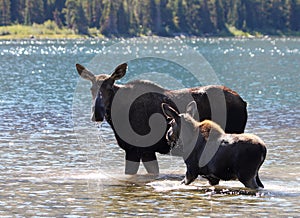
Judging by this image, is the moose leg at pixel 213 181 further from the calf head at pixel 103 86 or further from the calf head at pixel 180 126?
the calf head at pixel 103 86

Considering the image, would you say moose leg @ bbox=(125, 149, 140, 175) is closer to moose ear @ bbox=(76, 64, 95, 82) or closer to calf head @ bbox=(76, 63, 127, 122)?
calf head @ bbox=(76, 63, 127, 122)

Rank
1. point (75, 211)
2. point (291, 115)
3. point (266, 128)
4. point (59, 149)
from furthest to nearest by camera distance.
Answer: point (291, 115) → point (266, 128) → point (59, 149) → point (75, 211)

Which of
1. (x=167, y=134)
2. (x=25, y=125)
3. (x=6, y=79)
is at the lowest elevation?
(x=6, y=79)

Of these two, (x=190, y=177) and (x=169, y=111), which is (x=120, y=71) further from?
(x=190, y=177)

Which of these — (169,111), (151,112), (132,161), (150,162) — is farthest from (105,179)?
(169,111)

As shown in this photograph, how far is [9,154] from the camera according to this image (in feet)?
90.3

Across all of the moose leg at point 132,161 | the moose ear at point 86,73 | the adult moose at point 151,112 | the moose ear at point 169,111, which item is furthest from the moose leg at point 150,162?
the moose ear at point 86,73

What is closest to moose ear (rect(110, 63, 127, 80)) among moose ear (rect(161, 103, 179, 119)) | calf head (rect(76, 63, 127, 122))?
calf head (rect(76, 63, 127, 122))

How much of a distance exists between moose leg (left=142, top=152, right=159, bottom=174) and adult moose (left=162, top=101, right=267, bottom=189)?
4.32ft

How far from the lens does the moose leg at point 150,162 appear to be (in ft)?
72.1

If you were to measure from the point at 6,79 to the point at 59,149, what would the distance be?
185 feet

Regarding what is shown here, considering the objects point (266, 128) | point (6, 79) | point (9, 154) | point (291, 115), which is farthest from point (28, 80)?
point (9, 154)

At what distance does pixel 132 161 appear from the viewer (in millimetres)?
22281

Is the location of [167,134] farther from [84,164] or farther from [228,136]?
[84,164]
